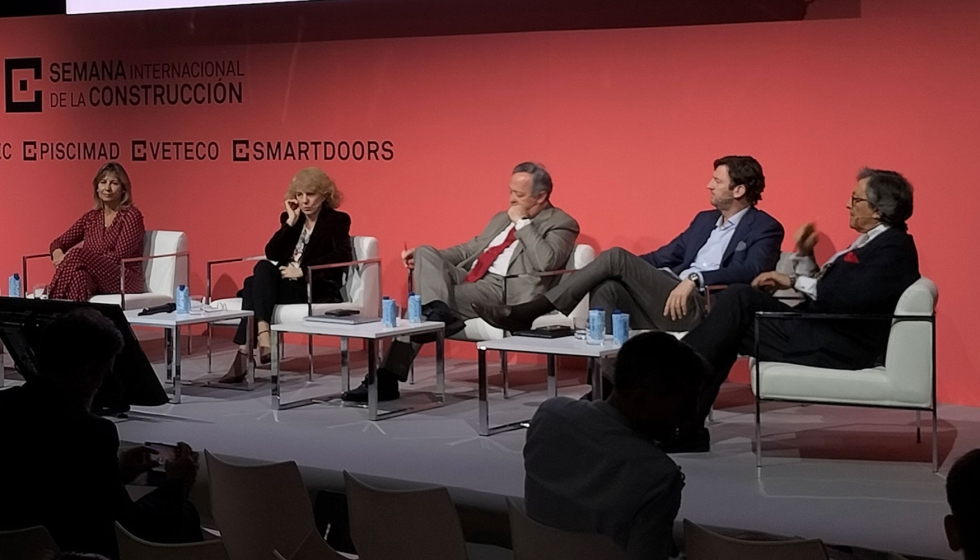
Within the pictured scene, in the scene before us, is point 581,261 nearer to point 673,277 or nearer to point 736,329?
point 673,277

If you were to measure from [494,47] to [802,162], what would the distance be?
1991mm

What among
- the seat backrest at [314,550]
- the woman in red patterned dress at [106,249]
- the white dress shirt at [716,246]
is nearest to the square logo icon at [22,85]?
the woman in red patterned dress at [106,249]

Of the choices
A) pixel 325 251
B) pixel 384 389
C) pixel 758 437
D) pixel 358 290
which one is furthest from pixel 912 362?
pixel 325 251

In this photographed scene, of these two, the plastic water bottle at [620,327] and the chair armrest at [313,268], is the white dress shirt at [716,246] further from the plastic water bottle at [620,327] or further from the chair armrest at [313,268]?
the chair armrest at [313,268]

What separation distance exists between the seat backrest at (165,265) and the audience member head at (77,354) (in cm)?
501

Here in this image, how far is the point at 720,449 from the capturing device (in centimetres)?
541

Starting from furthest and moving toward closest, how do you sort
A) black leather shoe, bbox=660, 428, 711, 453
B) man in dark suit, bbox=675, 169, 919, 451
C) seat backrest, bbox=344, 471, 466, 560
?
black leather shoe, bbox=660, 428, 711, 453, man in dark suit, bbox=675, 169, 919, 451, seat backrest, bbox=344, 471, 466, 560

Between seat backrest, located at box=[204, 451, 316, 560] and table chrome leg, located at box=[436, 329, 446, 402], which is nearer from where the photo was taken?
seat backrest, located at box=[204, 451, 316, 560]

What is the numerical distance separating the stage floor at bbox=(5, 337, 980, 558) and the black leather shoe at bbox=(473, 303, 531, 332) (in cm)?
44

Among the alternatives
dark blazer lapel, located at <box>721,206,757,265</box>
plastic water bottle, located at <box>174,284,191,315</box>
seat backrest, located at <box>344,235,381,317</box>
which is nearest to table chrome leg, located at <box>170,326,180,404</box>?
plastic water bottle, located at <box>174,284,191,315</box>

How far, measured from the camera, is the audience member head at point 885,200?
518cm

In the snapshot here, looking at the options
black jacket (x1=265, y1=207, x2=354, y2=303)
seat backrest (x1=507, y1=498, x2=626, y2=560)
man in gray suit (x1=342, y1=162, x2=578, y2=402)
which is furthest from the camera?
black jacket (x1=265, y1=207, x2=354, y2=303)

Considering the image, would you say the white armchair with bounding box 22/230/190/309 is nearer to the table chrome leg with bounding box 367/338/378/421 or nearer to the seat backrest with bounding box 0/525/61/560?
the table chrome leg with bounding box 367/338/378/421

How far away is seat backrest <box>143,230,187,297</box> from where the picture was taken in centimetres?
782
